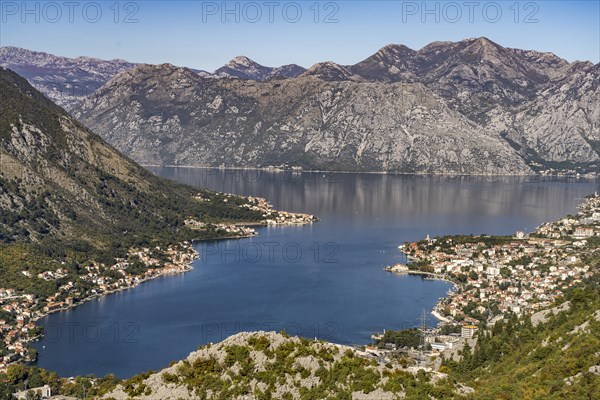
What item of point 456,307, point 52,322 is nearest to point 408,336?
point 456,307

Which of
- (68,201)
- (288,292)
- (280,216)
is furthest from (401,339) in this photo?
(280,216)

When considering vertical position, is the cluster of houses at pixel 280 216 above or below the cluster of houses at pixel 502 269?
above

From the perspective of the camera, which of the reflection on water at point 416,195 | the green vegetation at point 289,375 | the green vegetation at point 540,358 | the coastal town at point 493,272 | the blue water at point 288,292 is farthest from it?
the reflection on water at point 416,195

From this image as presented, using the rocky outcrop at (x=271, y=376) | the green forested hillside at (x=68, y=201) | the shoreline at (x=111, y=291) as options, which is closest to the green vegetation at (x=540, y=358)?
the rocky outcrop at (x=271, y=376)

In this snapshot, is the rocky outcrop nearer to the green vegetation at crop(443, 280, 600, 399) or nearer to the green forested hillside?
the green vegetation at crop(443, 280, 600, 399)

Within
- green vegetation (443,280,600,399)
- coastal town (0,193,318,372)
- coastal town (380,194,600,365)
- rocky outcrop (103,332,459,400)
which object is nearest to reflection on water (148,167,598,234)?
coastal town (380,194,600,365)

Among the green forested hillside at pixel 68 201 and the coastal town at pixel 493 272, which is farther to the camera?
the green forested hillside at pixel 68 201

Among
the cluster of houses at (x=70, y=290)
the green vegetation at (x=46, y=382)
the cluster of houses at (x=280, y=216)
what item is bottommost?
the green vegetation at (x=46, y=382)

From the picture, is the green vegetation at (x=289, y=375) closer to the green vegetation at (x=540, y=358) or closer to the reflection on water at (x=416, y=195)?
the green vegetation at (x=540, y=358)
